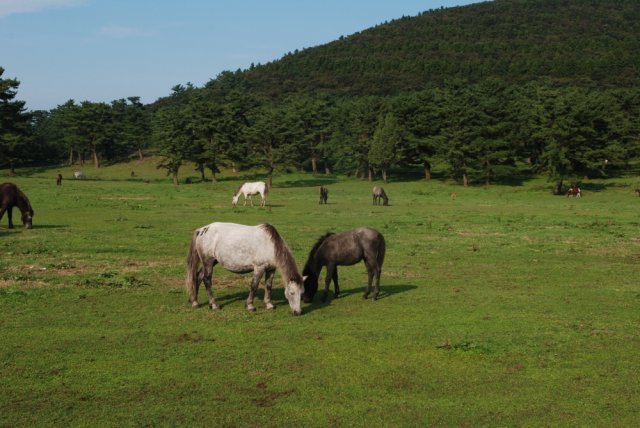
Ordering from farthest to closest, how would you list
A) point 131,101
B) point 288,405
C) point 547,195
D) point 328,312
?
point 131,101 < point 547,195 < point 328,312 < point 288,405

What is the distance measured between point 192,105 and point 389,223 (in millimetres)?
60654

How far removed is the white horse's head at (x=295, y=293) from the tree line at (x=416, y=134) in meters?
55.4

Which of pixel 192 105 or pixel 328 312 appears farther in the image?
pixel 192 105

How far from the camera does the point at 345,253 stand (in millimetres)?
15781

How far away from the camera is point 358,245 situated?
15828 millimetres

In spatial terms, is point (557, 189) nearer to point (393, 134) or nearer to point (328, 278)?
point (393, 134)

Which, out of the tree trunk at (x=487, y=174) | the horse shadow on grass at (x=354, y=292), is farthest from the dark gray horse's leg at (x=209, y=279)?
the tree trunk at (x=487, y=174)

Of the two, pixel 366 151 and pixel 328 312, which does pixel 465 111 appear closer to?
pixel 366 151

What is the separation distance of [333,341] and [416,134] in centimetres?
7401

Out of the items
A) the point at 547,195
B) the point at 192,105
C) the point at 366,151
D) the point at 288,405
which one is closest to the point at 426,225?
the point at 288,405

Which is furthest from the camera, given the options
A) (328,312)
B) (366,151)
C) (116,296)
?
(366,151)

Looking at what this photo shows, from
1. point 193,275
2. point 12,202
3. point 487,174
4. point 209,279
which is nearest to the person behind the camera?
point 209,279

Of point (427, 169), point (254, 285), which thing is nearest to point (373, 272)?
point (254, 285)

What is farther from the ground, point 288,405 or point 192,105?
point 192,105
